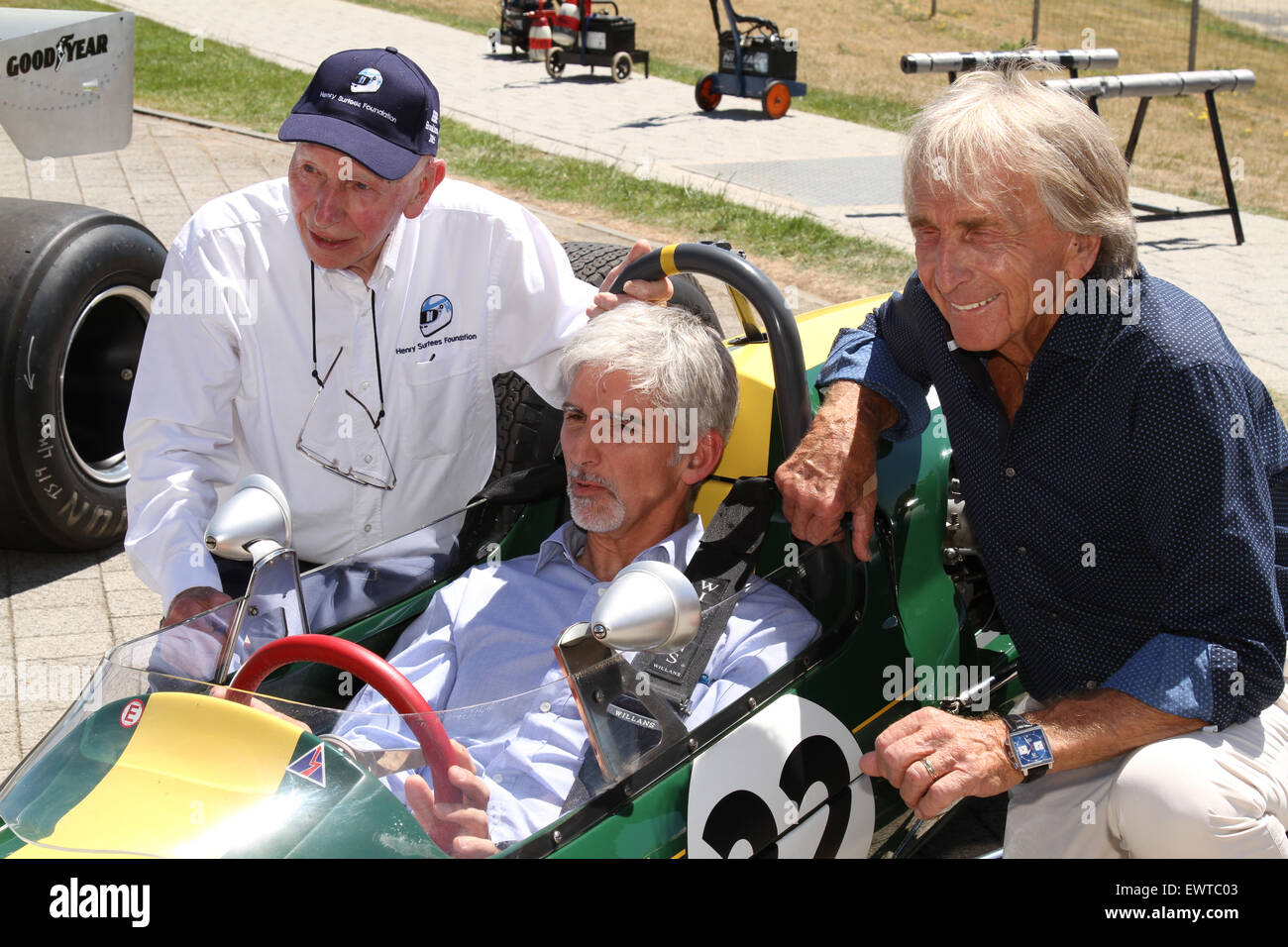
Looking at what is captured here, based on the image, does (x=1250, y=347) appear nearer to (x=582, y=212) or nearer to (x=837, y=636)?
(x=582, y=212)

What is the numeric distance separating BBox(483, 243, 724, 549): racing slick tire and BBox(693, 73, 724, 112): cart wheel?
1093 centimetres

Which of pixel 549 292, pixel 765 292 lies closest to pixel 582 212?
pixel 549 292

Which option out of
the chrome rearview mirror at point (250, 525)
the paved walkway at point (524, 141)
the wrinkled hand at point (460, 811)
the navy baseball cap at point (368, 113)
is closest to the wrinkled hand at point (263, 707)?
the wrinkled hand at point (460, 811)

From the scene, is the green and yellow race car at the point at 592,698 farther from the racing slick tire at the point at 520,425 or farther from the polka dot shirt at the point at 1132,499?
the polka dot shirt at the point at 1132,499

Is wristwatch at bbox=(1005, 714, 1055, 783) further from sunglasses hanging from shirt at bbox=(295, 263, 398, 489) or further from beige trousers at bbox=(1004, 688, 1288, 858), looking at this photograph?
sunglasses hanging from shirt at bbox=(295, 263, 398, 489)

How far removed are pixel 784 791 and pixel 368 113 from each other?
5.50 feet

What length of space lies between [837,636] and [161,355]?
61.7 inches

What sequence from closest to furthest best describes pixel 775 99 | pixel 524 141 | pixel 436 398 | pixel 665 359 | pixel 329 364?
pixel 665 359, pixel 329 364, pixel 436 398, pixel 524 141, pixel 775 99

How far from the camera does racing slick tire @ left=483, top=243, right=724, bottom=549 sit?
9.73 feet

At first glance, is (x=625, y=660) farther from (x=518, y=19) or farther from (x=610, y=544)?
(x=518, y=19)

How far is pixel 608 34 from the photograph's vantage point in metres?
15.8

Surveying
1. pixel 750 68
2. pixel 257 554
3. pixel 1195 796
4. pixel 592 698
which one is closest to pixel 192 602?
pixel 257 554

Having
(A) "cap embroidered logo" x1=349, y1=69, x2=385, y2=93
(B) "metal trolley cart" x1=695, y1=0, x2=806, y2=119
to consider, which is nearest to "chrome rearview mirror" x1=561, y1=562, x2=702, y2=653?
(A) "cap embroidered logo" x1=349, y1=69, x2=385, y2=93

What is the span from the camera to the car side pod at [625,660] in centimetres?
187
